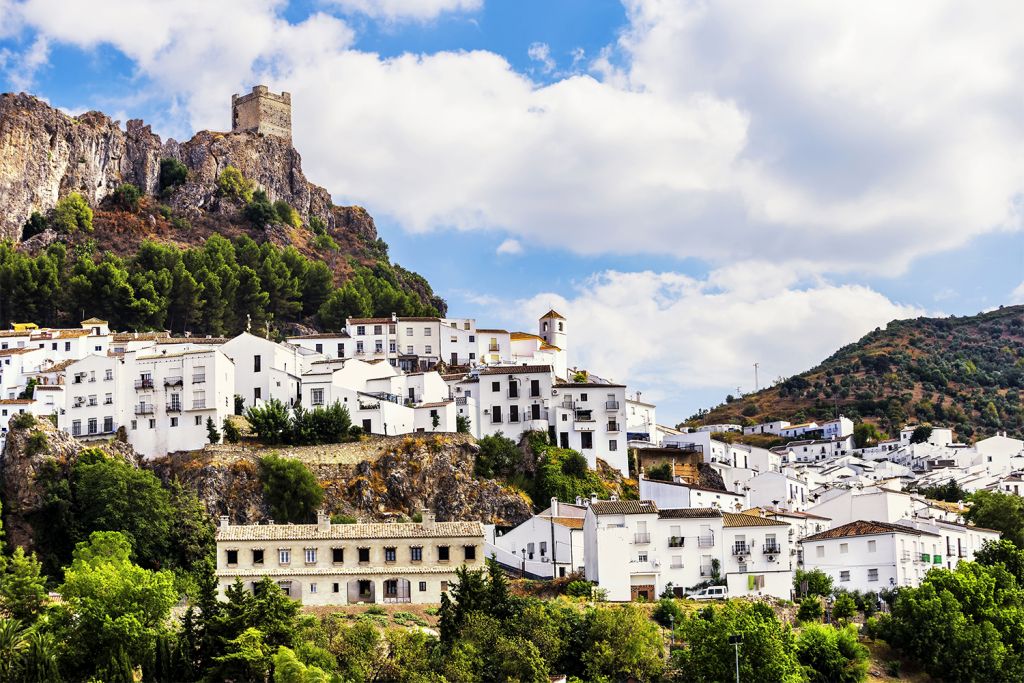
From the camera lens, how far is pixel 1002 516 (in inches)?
3162

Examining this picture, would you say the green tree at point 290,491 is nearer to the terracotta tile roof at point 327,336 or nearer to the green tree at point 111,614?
the green tree at point 111,614

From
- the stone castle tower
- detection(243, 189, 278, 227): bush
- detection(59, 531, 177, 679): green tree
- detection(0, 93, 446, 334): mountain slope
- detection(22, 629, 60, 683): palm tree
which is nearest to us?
detection(22, 629, 60, 683): palm tree

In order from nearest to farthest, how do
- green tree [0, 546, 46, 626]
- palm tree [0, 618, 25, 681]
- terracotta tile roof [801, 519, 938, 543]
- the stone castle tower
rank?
1. palm tree [0, 618, 25, 681]
2. green tree [0, 546, 46, 626]
3. terracotta tile roof [801, 519, 938, 543]
4. the stone castle tower

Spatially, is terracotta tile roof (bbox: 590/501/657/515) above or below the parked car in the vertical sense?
above

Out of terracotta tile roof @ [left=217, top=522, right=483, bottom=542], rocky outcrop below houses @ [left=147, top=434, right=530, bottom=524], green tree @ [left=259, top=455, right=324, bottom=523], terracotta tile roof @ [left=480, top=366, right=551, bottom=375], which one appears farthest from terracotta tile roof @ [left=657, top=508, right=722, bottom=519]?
terracotta tile roof @ [left=480, top=366, right=551, bottom=375]

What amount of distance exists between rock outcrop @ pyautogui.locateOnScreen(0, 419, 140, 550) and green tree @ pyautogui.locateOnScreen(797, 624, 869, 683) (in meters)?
38.2

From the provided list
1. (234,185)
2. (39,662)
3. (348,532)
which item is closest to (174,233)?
(234,185)

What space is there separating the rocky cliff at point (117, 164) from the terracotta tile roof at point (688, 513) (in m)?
68.5

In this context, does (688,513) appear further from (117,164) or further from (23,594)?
(117,164)

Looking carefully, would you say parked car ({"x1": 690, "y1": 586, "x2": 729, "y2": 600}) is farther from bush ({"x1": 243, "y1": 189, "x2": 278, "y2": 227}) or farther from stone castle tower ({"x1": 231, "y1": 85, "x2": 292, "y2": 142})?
stone castle tower ({"x1": 231, "y1": 85, "x2": 292, "y2": 142})

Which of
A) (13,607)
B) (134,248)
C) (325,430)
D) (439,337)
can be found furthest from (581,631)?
(134,248)

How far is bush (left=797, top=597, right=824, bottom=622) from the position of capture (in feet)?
205

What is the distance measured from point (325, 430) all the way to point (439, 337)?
22.9 m

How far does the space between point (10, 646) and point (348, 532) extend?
16962mm
